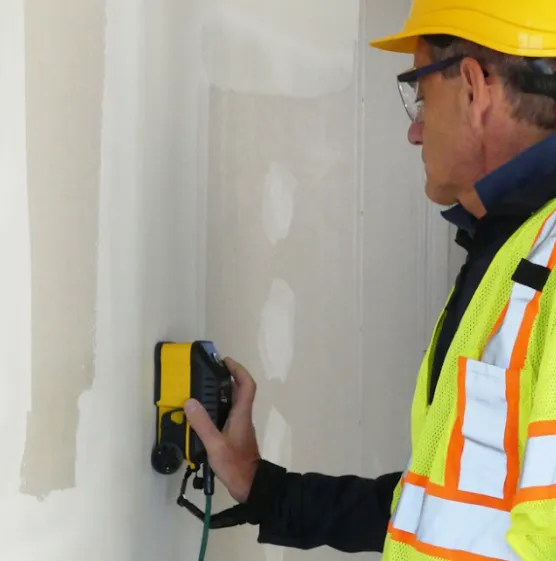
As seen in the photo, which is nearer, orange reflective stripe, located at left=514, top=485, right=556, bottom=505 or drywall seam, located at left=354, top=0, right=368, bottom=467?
orange reflective stripe, located at left=514, top=485, right=556, bottom=505

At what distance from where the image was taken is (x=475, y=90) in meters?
1.04

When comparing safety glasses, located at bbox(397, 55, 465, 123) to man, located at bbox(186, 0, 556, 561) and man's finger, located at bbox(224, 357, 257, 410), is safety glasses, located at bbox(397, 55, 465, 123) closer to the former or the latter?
man, located at bbox(186, 0, 556, 561)

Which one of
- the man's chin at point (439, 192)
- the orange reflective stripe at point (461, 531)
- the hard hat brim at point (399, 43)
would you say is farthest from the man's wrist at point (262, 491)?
the hard hat brim at point (399, 43)

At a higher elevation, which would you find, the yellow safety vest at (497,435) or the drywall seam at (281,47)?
the drywall seam at (281,47)

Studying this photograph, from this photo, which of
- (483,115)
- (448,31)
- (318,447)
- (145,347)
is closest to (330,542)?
(318,447)

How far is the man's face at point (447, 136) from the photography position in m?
1.07

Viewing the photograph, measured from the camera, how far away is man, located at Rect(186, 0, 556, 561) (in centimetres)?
77

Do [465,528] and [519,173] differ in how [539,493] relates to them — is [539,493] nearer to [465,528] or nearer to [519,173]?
[465,528]

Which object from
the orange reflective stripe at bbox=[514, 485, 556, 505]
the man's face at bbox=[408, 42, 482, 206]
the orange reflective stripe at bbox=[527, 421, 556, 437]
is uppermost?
the man's face at bbox=[408, 42, 482, 206]

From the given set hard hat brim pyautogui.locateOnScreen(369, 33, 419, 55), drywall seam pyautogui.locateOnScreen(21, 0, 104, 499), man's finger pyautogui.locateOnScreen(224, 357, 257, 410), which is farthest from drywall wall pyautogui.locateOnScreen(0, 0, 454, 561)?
hard hat brim pyautogui.locateOnScreen(369, 33, 419, 55)

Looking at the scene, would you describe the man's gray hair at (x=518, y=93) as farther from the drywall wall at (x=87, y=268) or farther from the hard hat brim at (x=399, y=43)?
the drywall wall at (x=87, y=268)

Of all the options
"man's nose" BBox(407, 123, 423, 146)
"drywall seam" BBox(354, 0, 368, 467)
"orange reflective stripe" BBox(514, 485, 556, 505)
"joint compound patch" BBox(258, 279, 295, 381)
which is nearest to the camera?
"orange reflective stripe" BBox(514, 485, 556, 505)

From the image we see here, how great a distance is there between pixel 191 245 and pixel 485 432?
0.70m

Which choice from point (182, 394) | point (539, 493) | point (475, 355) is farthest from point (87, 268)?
point (539, 493)
